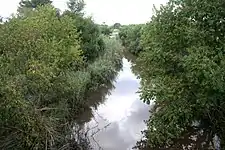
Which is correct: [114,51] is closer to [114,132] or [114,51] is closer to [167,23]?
[114,132]

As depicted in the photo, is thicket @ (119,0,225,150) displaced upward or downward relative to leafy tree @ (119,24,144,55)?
downward

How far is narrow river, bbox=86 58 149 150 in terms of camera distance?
16.7 m

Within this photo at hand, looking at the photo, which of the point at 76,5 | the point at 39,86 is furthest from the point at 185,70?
the point at 76,5

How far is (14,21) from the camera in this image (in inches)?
597

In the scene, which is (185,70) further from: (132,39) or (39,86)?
(132,39)

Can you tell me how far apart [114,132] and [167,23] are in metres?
6.19

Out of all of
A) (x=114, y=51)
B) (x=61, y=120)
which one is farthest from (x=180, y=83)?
(x=114, y=51)

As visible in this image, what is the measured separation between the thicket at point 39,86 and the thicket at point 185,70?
322cm

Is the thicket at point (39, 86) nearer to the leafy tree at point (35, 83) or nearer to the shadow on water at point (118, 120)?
the leafy tree at point (35, 83)

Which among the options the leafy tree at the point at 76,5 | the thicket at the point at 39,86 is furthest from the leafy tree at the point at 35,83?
the leafy tree at the point at 76,5

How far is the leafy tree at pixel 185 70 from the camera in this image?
A: 13.0 meters

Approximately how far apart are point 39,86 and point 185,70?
17.2ft

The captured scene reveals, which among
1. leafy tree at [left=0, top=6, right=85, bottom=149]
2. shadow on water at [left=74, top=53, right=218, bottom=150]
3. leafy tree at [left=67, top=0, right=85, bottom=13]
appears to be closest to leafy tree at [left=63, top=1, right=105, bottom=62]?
shadow on water at [left=74, top=53, right=218, bottom=150]

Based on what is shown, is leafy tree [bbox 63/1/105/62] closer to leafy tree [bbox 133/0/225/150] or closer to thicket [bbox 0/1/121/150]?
thicket [bbox 0/1/121/150]
